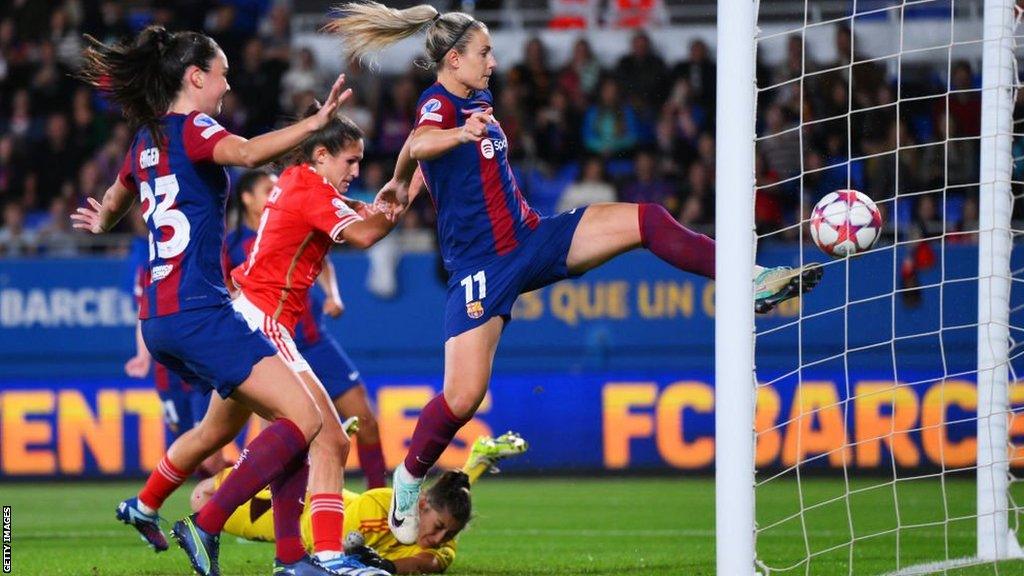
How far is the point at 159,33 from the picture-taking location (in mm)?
5051

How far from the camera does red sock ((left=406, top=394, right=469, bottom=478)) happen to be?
18.7 feet

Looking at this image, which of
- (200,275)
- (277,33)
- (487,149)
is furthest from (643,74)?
(200,275)

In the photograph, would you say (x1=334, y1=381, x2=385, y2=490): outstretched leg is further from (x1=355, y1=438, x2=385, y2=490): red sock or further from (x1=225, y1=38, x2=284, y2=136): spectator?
(x1=225, y1=38, x2=284, y2=136): spectator

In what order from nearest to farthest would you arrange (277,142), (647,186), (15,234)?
(277,142) → (15,234) → (647,186)

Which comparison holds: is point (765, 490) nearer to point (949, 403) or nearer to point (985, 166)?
point (949, 403)

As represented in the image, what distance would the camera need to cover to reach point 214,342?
4805 millimetres

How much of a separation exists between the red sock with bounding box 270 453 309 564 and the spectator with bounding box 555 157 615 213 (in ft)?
26.9

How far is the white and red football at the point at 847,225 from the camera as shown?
542 cm

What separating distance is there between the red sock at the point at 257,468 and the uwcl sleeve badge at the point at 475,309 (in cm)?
103

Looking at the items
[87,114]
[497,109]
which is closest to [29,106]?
[87,114]

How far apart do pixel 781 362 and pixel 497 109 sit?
407 centimetres

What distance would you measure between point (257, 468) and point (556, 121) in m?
9.18

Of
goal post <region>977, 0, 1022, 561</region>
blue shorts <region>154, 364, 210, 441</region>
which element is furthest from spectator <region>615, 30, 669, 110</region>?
goal post <region>977, 0, 1022, 561</region>

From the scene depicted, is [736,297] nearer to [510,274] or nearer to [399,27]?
[510,274]
